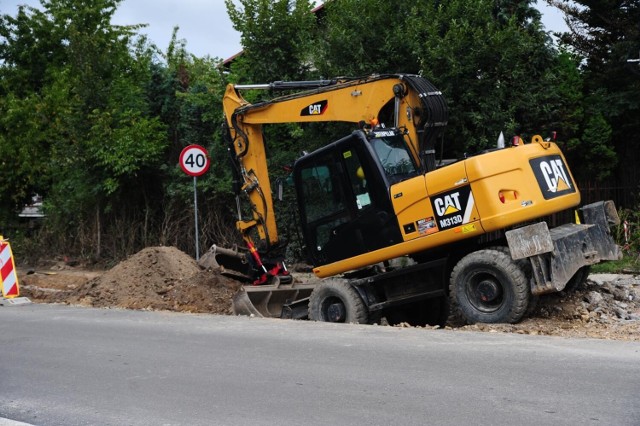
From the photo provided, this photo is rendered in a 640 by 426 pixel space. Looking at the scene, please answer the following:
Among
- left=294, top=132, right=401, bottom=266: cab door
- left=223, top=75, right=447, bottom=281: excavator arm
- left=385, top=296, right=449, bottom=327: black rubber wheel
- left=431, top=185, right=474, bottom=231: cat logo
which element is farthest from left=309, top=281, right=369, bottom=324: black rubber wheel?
left=223, top=75, right=447, bottom=281: excavator arm

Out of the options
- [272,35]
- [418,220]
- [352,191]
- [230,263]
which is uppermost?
[272,35]

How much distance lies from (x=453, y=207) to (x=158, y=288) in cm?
658

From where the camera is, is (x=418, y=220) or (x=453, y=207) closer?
(x=453, y=207)

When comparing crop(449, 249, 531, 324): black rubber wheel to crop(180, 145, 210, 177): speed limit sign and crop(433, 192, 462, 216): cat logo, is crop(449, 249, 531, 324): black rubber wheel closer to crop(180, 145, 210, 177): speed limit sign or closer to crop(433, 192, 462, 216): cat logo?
crop(433, 192, 462, 216): cat logo

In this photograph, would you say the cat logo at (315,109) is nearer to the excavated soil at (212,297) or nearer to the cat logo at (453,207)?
the cat logo at (453,207)

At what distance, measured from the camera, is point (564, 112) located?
58.5 feet

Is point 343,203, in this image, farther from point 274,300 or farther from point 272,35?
point 272,35

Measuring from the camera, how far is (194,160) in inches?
606

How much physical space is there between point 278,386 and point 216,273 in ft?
24.6

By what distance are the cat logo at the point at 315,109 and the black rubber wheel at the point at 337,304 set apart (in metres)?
2.96

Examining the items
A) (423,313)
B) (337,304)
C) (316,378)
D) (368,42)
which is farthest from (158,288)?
(316,378)

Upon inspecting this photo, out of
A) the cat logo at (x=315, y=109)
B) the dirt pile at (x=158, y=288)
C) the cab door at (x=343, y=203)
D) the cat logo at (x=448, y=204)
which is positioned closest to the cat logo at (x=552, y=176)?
the cat logo at (x=448, y=204)

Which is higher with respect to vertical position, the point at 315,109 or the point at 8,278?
the point at 315,109

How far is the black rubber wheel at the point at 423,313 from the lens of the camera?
11.5m
